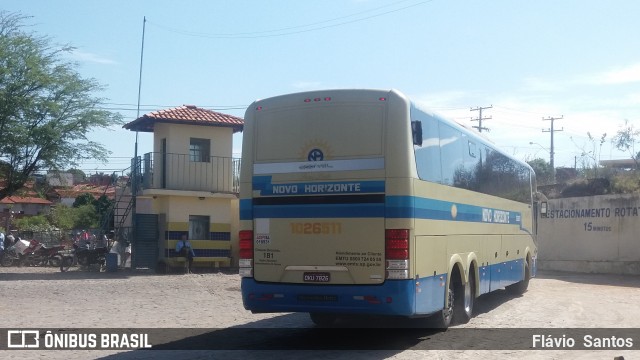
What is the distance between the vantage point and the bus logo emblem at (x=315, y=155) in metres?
10.9

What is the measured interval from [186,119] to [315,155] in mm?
17115

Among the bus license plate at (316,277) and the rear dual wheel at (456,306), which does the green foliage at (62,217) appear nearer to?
the rear dual wheel at (456,306)

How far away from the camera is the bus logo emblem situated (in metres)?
10.9

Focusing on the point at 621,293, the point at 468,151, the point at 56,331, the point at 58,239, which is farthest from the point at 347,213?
the point at 58,239

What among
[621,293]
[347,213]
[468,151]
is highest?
[468,151]

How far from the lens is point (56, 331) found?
505 inches

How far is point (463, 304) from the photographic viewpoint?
13.5 meters

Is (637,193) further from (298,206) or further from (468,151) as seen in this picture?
(298,206)

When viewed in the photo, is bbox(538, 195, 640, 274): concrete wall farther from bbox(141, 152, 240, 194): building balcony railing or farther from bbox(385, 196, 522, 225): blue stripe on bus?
bbox(385, 196, 522, 225): blue stripe on bus

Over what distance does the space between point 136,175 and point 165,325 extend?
47.9 feet

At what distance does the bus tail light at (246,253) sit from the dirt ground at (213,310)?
4.00 feet

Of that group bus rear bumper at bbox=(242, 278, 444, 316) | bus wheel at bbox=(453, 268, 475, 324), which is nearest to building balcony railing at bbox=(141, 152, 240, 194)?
bus wheel at bbox=(453, 268, 475, 324)

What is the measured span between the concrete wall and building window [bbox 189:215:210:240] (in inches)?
601

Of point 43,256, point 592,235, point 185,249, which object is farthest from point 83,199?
point 592,235
